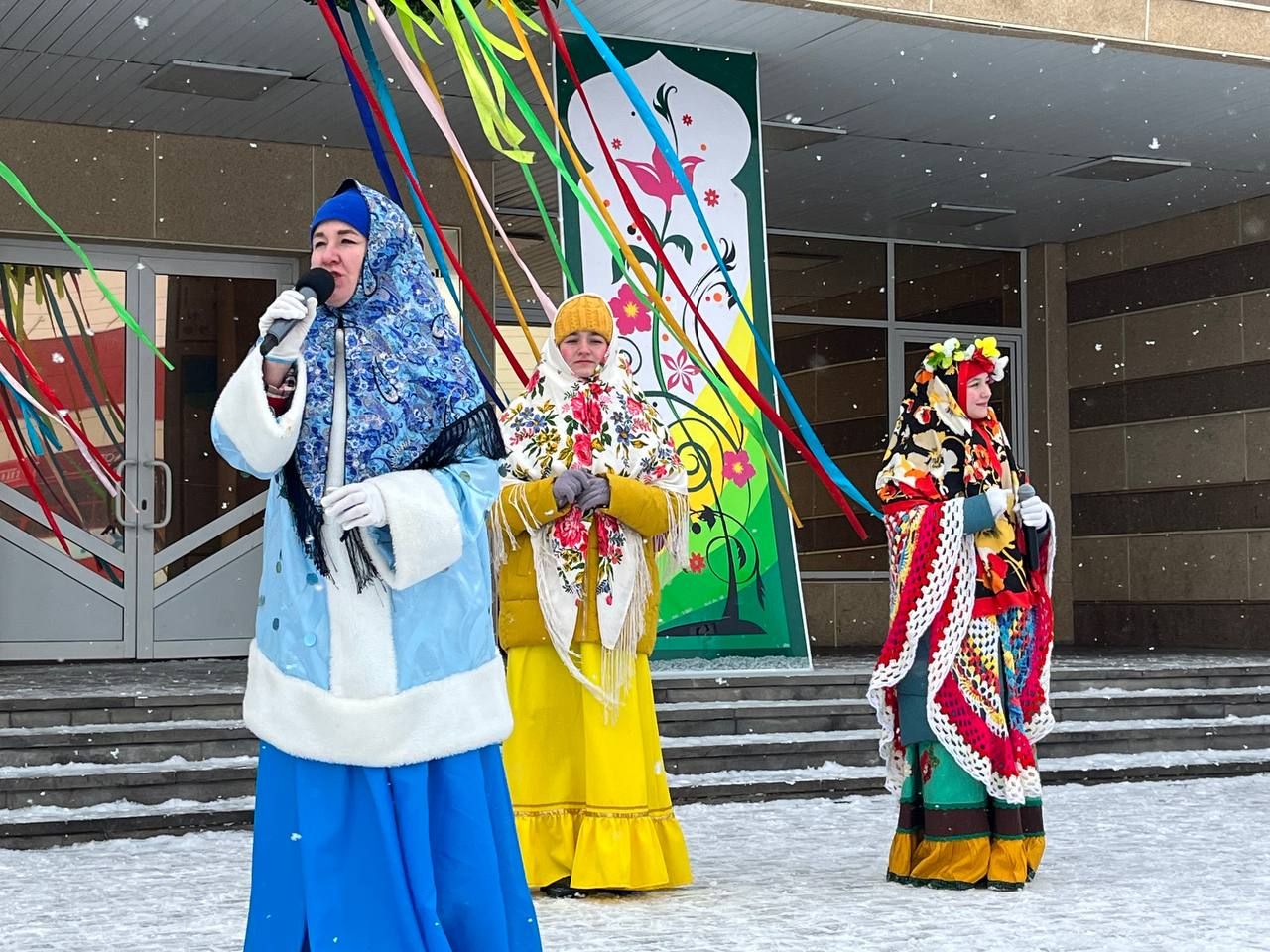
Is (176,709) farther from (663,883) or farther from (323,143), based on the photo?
(323,143)

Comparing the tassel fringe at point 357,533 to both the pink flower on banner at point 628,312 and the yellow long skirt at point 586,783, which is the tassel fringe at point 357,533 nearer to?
the yellow long skirt at point 586,783

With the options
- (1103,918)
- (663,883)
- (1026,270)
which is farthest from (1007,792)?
(1026,270)

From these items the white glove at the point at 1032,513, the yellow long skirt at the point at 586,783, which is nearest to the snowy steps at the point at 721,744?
the yellow long skirt at the point at 586,783

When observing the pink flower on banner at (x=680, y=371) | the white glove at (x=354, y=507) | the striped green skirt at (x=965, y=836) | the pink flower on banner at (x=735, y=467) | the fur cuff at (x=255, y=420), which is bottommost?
the striped green skirt at (x=965, y=836)

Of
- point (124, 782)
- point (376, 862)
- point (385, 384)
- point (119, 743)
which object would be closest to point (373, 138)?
point (385, 384)

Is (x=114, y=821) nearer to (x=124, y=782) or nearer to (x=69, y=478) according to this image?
(x=124, y=782)

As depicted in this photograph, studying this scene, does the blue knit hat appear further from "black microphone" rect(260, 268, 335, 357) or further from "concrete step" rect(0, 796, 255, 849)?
"concrete step" rect(0, 796, 255, 849)

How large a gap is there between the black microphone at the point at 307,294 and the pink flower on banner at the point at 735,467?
20.6 feet

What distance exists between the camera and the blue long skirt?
3.26m

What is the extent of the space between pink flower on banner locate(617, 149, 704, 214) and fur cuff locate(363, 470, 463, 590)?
244 inches

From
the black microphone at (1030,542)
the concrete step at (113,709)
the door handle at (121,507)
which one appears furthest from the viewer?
the door handle at (121,507)

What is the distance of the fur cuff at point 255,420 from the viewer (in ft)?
10.6

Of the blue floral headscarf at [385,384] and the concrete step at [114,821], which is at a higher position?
the blue floral headscarf at [385,384]

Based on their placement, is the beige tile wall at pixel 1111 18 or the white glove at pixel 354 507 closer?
the white glove at pixel 354 507
